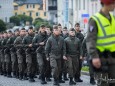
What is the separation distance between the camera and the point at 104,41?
852 centimetres

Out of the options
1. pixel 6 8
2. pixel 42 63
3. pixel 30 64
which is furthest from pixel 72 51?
pixel 6 8

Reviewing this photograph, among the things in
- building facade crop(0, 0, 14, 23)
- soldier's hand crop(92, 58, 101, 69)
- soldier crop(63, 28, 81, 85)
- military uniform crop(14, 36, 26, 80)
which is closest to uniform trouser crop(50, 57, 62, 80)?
soldier crop(63, 28, 81, 85)

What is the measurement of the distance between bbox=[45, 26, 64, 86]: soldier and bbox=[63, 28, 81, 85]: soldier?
18.3 inches

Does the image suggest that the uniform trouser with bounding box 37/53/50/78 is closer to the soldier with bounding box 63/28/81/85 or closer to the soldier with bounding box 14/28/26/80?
the soldier with bounding box 63/28/81/85

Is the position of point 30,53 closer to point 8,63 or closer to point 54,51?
point 54,51

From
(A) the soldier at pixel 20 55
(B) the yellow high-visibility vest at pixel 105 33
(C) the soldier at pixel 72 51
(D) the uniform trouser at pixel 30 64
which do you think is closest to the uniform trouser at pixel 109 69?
(B) the yellow high-visibility vest at pixel 105 33

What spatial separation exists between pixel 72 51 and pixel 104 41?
11021mm

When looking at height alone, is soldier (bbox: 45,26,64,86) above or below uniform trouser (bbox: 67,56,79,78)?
above

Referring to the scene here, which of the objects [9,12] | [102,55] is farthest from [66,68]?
[9,12]

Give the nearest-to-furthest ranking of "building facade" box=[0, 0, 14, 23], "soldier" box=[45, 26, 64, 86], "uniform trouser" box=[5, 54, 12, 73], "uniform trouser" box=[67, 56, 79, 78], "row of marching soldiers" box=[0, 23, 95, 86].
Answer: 1. "soldier" box=[45, 26, 64, 86]
2. "row of marching soldiers" box=[0, 23, 95, 86]
3. "uniform trouser" box=[67, 56, 79, 78]
4. "uniform trouser" box=[5, 54, 12, 73]
5. "building facade" box=[0, 0, 14, 23]

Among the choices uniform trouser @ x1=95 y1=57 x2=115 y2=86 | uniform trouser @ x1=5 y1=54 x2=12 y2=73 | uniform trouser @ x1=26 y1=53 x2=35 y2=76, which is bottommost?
uniform trouser @ x1=5 y1=54 x2=12 y2=73

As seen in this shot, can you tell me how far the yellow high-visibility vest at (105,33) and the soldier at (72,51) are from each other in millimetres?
10770

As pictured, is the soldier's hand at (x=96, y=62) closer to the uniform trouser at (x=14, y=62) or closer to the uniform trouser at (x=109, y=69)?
the uniform trouser at (x=109, y=69)

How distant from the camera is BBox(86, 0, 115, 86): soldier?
841 centimetres
